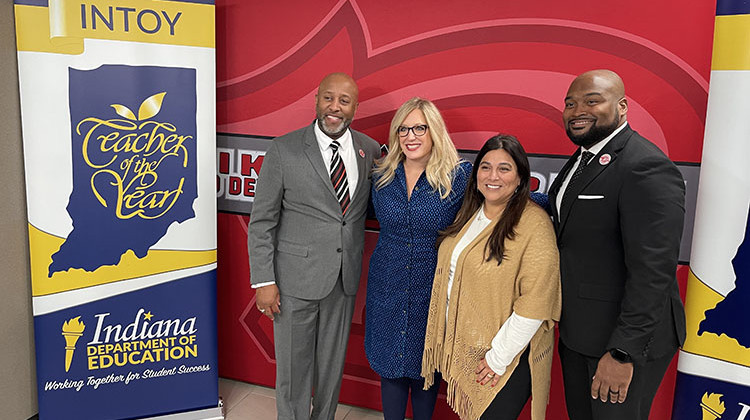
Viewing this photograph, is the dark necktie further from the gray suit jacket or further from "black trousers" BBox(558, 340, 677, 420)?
"black trousers" BBox(558, 340, 677, 420)

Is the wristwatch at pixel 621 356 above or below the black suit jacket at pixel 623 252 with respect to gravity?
below

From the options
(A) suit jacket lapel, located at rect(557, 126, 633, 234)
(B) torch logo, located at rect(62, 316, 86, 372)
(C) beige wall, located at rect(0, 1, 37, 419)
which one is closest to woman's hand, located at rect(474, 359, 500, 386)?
(A) suit jacket lapel, located at rect(557, 126, 633, 234)

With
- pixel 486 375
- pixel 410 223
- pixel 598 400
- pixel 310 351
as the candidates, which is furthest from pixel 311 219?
pixel 598 400

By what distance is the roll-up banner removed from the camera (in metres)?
2.51

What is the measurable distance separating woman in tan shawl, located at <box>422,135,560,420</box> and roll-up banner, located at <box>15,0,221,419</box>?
1.47 meters

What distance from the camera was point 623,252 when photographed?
5.66 feet

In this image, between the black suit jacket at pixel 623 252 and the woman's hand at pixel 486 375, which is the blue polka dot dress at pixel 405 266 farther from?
the black suit jacket at pixel 623 252

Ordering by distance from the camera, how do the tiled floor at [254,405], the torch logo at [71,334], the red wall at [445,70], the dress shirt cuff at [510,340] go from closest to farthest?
1. the dress shirt cuff at [510,340]
2. the red wall at [445,70]
3. the torch logo at [71,334]
4. the tiled floor at [254,405]

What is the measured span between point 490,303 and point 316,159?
99 centimetres

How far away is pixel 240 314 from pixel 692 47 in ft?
9.10

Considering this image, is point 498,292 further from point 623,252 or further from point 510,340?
point 623,252

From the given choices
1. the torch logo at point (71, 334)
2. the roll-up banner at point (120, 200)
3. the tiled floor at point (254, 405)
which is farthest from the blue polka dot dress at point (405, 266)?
the torch logo at point (71, 334)

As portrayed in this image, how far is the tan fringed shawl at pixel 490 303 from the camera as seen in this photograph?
6.02 feet

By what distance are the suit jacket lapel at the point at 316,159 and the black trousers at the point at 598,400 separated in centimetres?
117
